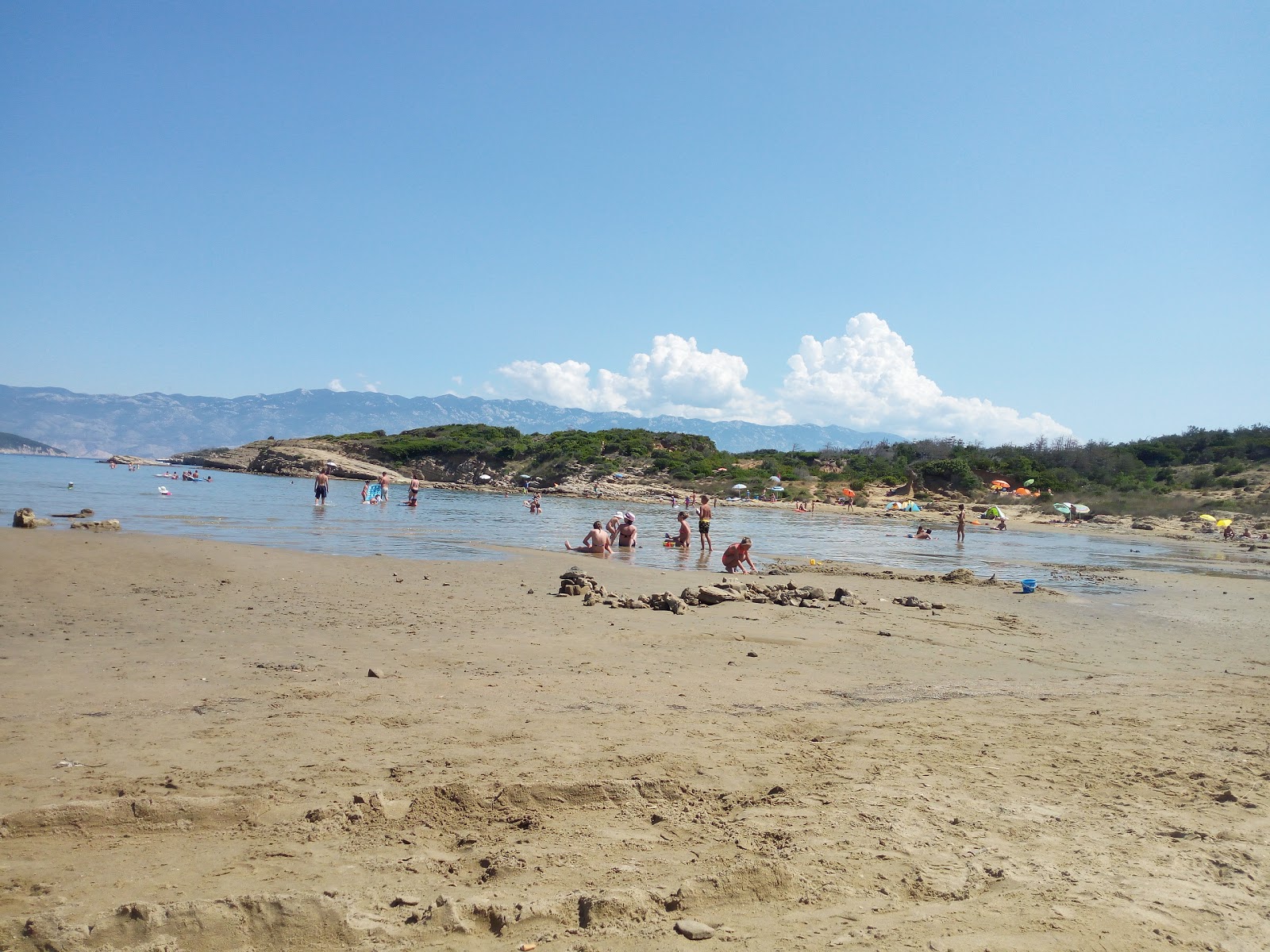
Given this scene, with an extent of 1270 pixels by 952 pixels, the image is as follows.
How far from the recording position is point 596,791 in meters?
4.26

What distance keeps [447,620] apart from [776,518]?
34767 millimetres

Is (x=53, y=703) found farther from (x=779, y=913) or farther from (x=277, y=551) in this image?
(x=277, y=551)

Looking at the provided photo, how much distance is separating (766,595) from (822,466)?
65762 millimetres

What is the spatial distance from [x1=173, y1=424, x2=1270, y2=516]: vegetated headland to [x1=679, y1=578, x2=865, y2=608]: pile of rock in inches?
1850

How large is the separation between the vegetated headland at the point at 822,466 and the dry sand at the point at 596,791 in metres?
52.3

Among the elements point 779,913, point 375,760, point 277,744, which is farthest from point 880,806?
point 277,744

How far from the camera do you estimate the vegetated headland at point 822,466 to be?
5706 cm

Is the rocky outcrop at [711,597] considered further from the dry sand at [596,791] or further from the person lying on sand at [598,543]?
the person lying on sand at [598,543]

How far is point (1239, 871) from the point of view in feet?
11.8

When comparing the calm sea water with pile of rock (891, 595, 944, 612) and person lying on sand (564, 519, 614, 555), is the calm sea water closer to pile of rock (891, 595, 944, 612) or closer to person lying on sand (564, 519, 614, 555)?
person lying on sand (564, 519, 614, 555)

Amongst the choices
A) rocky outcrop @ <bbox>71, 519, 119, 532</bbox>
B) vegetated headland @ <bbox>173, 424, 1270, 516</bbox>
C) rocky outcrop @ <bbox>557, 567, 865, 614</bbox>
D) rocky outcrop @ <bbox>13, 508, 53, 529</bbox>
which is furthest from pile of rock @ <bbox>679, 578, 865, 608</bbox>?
vegetated headland @ <bbox>173, 424, 1270, 516</bbox>

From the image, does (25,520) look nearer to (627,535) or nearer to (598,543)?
(598,543)

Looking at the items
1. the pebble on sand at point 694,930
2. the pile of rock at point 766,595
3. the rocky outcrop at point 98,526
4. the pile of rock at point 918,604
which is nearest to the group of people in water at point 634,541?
the pile of rock at point 766,595

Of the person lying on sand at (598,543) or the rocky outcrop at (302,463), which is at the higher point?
the rocky outcrop at (302,463)
